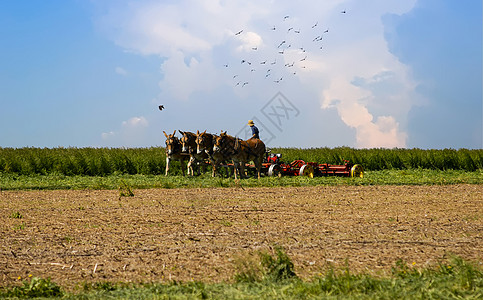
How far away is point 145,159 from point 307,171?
8.56 metres

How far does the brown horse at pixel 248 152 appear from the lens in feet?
66.0

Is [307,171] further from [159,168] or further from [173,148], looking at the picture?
[159,168]

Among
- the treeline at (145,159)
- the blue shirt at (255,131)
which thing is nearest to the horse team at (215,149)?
the blue shirt at (255,131)

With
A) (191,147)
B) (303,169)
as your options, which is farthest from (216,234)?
(191,147)

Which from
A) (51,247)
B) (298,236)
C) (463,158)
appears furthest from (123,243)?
(463,158)

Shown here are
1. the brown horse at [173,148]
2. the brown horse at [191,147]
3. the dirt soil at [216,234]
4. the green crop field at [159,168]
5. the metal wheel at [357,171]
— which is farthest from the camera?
the brown horse at [173,148]

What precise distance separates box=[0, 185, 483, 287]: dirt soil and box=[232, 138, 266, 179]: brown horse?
5.77 metres

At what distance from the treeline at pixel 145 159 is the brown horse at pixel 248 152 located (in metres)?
5.09

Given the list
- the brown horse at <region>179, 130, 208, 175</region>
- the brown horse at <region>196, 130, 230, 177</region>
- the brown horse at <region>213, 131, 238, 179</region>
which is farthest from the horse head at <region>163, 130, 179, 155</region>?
the brown horse at <region>213, 131, 238, 179</region>

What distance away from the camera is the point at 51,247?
802 cm

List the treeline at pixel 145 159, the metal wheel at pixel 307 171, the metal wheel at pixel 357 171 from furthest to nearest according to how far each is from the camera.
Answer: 1. the treeline at pixel 145 159
2. the metal wheel at pixel 357 171
3. the metal wheel at pixel 307 171

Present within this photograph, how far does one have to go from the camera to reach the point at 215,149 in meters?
19.8

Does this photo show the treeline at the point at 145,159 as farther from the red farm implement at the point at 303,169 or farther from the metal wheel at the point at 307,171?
the metal wheel at the point at 307,171

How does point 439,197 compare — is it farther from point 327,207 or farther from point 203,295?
point 203,295
